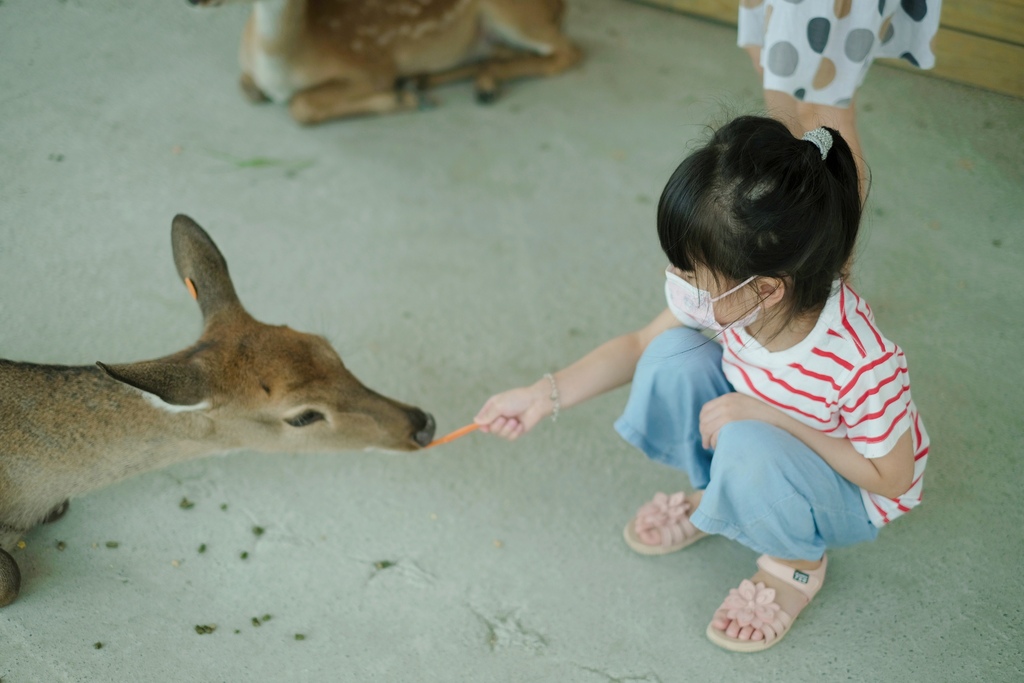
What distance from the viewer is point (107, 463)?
266cm

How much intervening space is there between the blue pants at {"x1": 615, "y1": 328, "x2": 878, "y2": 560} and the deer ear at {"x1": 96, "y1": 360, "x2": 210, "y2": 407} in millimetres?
1141

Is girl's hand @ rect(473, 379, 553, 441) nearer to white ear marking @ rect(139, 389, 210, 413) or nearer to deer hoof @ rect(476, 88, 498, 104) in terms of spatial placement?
white ear marking @ rect(139, 389, 210, 413)

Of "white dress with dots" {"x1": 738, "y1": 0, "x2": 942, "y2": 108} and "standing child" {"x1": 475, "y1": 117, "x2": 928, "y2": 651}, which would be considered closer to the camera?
"standing child" {"x1": 475, "y1": 117, "x2": 928, "y2": 651}

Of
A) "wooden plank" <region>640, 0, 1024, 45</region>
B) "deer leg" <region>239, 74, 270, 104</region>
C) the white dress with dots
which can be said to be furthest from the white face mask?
"deer leg" <region>239, 74, 270, 104</region>

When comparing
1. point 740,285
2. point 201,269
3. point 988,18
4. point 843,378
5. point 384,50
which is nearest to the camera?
point 740,285

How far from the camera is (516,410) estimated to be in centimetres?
244

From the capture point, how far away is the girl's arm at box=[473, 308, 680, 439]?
2432mm

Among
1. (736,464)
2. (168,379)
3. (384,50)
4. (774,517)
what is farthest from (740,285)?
(384,50)

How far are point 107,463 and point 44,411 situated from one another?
227 mm

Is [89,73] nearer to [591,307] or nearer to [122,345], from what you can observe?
[122,345]

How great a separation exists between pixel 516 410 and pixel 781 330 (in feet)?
2.39

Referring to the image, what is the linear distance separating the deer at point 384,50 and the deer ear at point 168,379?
219 cm

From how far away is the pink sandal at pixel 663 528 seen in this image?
263 cm

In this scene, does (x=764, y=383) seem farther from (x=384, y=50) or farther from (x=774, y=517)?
(x=384, y=50)
